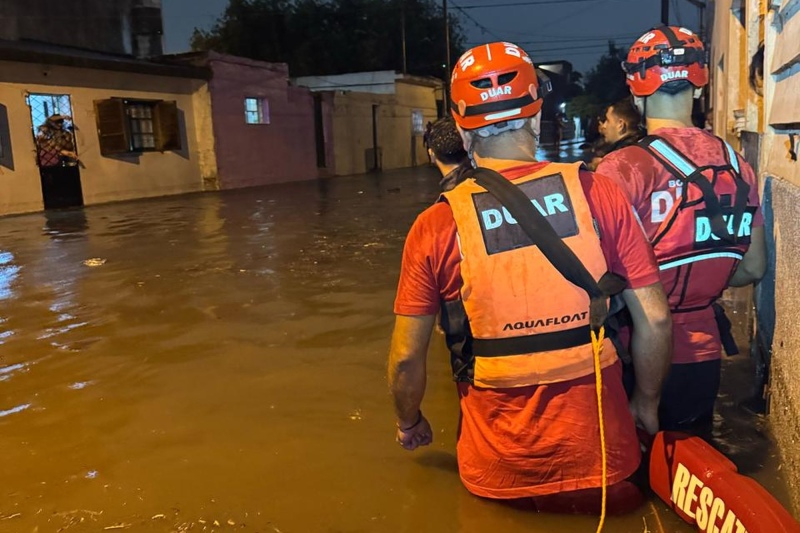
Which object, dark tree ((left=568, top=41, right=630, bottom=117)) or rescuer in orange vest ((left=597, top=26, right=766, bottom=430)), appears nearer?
rescuer in orange vest ((left=597, top=26, right=766, bottom=430))

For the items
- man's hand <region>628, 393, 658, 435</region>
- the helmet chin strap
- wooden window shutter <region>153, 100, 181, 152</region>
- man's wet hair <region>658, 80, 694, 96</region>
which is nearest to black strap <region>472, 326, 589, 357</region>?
man's hand <region>628, 393, 658, 435</region>

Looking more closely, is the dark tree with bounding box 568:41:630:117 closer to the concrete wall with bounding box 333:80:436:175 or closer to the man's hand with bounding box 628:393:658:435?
the concrete wall with bounding box 333:80:436:175

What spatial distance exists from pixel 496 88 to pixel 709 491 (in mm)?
1368

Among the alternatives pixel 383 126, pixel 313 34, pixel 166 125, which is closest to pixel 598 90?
pixel 313 34

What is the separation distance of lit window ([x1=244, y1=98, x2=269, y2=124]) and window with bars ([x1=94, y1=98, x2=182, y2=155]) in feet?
10.8

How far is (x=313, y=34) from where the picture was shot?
3906cm

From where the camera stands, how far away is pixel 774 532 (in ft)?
5.74

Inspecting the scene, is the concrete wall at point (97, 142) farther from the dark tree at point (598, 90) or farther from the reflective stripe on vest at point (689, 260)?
the dark tree at point (598, 90)

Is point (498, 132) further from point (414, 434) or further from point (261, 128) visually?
point (261, 128)

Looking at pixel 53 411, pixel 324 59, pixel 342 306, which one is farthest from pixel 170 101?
pixel 324 59

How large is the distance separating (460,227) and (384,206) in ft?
40.8

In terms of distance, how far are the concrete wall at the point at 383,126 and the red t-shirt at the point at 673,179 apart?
1026 inches

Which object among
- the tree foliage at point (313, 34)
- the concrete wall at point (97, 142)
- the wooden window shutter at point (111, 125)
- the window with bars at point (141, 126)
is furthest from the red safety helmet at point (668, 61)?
Answer: the tree foliage at point (313, 34)

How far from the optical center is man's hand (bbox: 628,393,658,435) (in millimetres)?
2238
